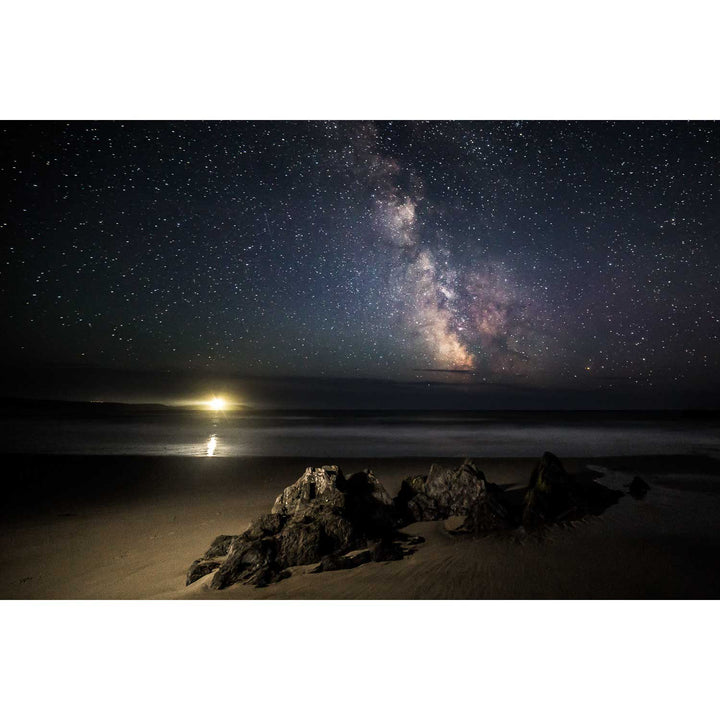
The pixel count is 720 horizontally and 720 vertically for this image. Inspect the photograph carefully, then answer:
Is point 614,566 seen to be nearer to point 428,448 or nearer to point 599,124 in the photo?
point 599,124

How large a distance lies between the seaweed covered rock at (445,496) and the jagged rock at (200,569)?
2.29 meters

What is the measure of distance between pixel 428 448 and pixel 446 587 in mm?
11853

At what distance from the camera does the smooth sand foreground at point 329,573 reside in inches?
145

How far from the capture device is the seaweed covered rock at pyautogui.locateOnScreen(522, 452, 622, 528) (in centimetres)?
505

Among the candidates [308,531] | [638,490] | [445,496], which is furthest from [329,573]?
[638,490]

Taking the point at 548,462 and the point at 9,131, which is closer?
the point at 9,131

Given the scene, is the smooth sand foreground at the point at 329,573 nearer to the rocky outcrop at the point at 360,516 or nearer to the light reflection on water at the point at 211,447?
the rocky outcrop at the point at 360,516

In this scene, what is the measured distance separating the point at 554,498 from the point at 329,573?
3.37m

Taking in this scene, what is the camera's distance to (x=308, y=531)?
4039 millimetres

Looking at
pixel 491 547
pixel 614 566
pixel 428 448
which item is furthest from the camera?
pixel 428 448

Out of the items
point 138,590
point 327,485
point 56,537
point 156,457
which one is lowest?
point 138,590

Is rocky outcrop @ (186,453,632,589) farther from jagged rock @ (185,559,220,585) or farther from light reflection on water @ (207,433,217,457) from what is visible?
light reflection on water @ (207,433,217,457)

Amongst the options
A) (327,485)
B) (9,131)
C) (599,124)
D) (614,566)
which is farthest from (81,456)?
(599,124)

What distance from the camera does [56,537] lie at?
519 centimetres
